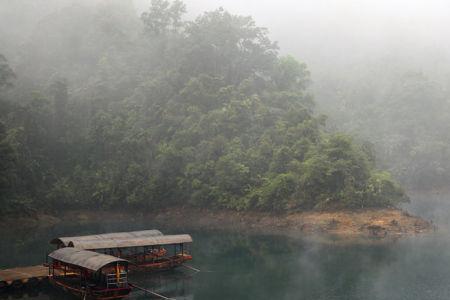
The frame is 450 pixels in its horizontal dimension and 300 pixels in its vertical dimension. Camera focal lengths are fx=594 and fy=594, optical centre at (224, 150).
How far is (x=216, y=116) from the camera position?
8419cm

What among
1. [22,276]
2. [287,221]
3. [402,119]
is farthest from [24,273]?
[402,119]

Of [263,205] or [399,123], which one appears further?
[399,123]

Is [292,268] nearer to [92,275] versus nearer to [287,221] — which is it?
[92,275]

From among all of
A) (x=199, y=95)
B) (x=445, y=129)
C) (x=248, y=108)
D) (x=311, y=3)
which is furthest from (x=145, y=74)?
(x=311, y=3)

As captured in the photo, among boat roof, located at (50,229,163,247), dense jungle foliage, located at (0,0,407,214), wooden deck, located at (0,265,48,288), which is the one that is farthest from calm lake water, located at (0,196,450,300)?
dense jungle foliage, located at (0,0,407,214)

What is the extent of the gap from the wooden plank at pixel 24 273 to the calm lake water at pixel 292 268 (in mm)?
1169

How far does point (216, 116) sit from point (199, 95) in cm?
572

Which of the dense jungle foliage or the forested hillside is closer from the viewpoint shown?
the dense jungle foliage

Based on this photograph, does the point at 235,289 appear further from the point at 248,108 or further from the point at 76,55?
the point at 76,55

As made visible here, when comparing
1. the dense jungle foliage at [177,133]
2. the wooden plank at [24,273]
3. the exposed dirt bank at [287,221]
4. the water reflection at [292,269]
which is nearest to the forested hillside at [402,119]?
the dense jungle foliage at [177,133]

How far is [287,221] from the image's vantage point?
69938mm

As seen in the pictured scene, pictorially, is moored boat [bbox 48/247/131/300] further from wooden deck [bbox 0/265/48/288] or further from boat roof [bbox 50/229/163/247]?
boat roof [bbox 50/229/163/247]

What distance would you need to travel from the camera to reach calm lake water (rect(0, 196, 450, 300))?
41.7 m

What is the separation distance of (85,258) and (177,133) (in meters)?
46.1
